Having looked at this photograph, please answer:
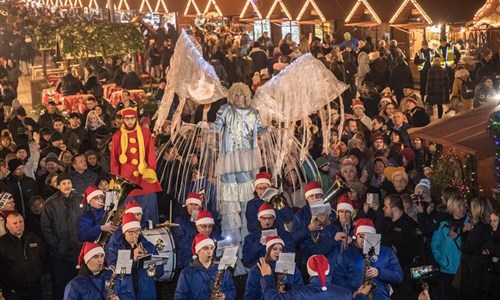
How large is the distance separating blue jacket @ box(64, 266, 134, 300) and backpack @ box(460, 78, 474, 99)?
12299 millimetres

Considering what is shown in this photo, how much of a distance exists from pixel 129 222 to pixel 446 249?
10.9ft

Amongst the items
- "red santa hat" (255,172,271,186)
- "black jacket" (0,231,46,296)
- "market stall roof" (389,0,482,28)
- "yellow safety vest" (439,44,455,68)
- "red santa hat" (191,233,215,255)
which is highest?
"market stall roof" (389,0,482,28)

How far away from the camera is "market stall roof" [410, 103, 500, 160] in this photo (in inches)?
503

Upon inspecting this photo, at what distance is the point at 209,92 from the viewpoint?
12.9 m

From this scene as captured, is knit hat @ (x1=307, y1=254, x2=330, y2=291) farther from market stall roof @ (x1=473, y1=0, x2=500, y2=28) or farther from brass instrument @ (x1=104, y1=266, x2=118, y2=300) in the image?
market stall roof @ (x1=473, y1=0, x2=500, y2=28)

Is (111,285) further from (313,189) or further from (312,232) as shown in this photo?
(313,189)

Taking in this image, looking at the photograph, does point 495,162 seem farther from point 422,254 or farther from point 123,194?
point 123,194

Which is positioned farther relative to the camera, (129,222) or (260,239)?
(260,239)

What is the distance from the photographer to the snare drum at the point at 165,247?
37.9 feet

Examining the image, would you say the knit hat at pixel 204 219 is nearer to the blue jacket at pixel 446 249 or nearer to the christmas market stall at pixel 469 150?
the blue jacket at pixel 446 249

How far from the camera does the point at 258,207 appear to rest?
11.9 meters

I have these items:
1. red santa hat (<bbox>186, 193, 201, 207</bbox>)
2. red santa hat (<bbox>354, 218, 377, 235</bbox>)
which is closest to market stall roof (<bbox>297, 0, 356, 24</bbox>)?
red santa hat (<bbox>186, 193, 201, 207</bbox>)

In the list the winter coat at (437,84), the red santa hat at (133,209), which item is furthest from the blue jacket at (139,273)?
the winter coat at (437,84)

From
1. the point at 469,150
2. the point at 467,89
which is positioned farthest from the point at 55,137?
the point at 467,89
